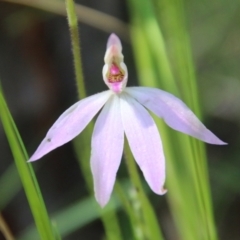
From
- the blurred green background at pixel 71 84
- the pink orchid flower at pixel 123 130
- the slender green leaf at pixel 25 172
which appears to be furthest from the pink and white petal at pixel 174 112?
the blurred green background at pixel 71 84

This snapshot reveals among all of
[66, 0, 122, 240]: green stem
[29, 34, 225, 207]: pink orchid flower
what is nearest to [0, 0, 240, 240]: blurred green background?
[66, 0, 122, 240]: green stem

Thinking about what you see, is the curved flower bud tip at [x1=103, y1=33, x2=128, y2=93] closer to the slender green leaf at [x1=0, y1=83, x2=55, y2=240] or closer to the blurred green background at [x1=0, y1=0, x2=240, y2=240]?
the slender green leaf at [x1=0, y1=83, x2=55, y2=240]

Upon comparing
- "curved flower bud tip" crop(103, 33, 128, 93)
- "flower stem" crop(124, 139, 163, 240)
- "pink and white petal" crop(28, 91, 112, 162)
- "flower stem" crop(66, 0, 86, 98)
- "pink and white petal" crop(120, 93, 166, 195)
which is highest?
"flower stem" crop(66, 0, 86, 98)

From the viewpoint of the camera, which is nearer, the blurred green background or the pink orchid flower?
the pink orchid flower

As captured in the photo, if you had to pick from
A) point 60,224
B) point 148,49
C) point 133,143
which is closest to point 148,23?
point 148,49

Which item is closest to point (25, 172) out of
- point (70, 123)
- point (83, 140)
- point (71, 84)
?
point (70, 123)

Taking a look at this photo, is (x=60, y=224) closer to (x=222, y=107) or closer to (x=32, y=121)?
(x=32, y=121)

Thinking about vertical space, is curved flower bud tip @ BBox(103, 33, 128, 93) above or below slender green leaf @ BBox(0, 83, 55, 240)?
above
